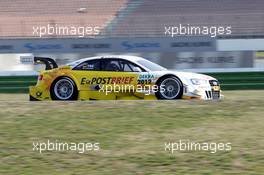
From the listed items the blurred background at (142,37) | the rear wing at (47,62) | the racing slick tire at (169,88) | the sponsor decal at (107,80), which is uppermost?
the blurred background at (142,37)

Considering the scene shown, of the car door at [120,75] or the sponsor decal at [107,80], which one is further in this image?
the sponsor decal at [107,80]

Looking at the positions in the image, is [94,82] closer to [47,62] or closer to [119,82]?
[119,82]

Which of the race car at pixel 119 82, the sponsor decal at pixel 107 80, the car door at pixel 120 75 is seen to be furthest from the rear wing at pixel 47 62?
the car door at pixel 120 75

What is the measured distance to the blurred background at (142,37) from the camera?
66.3ft

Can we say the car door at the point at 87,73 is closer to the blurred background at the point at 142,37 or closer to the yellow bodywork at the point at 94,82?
the yellow bodywork at the point at 94,82

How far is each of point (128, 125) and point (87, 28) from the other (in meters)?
21.7

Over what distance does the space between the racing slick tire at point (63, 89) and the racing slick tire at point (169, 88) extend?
1.84m

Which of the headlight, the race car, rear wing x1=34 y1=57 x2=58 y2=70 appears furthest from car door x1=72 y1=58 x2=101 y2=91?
the headlight

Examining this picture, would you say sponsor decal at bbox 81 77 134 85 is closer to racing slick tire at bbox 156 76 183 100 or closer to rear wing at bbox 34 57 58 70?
racing slick tire at bbox 156 76 183 100

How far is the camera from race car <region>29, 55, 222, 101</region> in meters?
11.2

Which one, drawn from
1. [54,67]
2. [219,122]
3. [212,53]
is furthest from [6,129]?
[212,53]

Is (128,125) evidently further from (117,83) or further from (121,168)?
(117,83)

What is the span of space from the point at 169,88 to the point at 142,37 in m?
10.9

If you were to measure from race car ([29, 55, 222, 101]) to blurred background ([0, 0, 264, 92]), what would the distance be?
7796 millimetres
